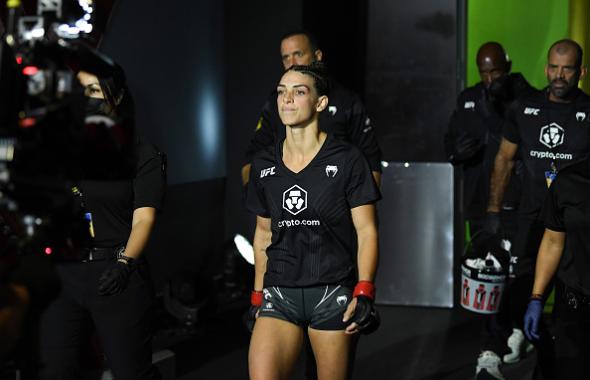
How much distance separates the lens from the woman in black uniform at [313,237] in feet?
11.5

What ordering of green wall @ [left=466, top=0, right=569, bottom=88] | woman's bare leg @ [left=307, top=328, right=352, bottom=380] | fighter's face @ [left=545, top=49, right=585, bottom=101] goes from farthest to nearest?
green wall @ [left=466, top=0, right=569, bottom=88], fighter's face @ [left=545, top=49, right=585, bottom=101], woman's bare leg @ [left=307, top=328, right=352, bottom=380]

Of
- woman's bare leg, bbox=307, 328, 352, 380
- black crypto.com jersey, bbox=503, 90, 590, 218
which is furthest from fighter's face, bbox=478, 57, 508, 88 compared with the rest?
woman's bare leg, bbox=307, 328, 352, 380

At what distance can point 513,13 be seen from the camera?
8.47 m

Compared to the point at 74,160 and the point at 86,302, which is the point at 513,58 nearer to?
the point at 86,302

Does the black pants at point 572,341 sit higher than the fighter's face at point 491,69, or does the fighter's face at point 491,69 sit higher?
the fighter's face at point 491,69

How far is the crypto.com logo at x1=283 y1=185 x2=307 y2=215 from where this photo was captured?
11.8 ft

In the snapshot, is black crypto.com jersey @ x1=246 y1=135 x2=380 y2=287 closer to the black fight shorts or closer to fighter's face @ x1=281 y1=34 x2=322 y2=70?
the black fight shorts

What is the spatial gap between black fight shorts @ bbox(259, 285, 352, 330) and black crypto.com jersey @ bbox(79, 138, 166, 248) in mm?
616

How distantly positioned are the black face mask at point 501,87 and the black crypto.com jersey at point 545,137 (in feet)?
3.64

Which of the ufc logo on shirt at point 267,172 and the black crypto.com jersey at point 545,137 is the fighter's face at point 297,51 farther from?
the ufc logo on shirt at point 267,172

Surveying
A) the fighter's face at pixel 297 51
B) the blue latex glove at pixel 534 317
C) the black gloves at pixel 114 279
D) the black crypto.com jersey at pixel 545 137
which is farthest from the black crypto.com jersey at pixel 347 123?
the black gloves at pixel 114 279

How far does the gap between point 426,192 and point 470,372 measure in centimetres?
198

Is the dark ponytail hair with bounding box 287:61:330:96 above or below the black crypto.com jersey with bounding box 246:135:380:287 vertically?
above

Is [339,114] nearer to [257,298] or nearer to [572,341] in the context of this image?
[257,298]
